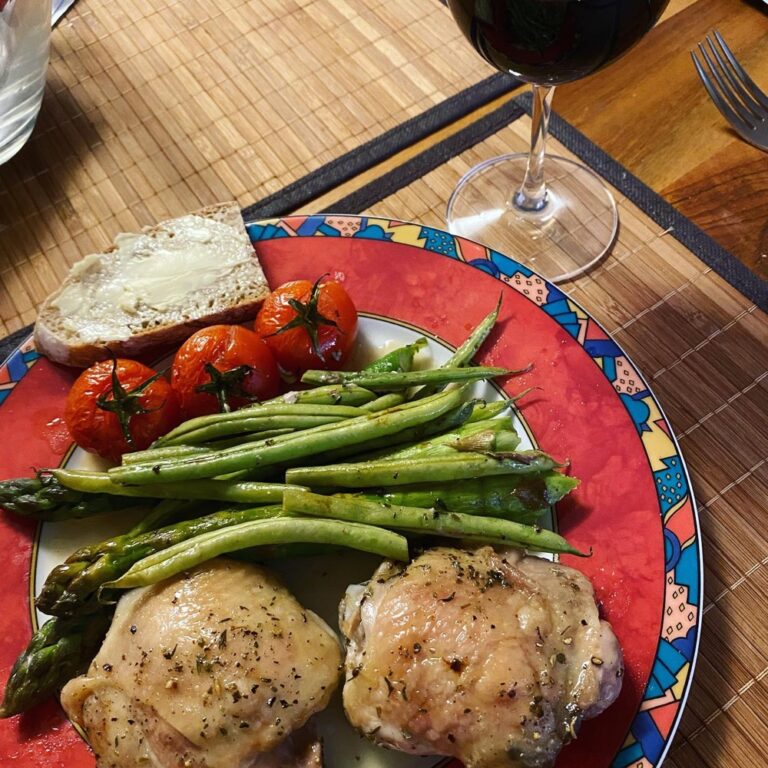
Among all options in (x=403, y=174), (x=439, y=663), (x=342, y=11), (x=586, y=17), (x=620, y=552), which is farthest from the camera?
(x=342, y=11)

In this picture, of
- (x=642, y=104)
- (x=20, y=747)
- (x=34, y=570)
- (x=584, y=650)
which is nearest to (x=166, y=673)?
(x=20, y=747)

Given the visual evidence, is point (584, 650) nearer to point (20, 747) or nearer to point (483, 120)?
point (20, 747)

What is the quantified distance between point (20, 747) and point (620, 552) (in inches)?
66.5

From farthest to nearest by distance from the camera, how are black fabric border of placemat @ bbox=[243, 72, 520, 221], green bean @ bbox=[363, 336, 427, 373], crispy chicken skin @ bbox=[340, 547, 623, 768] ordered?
1. black fabric border of placemat @ bbox=[243, 72, 520, 221]
2. green bean @ bbox=[363, 336, 427, 373]
3. crispy chicken skin @ bbox=[340, 547, 623, 768]

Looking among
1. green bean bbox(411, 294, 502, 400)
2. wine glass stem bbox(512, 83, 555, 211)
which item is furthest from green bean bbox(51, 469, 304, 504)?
wine glass stem bbox(512, 83, 555, 211)

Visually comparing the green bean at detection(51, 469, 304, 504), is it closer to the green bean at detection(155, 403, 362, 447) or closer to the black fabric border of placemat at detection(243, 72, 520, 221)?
the green bean at detection(155, 403, 362, 447)

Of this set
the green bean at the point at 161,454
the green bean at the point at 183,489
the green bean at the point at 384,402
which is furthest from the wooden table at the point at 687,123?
the green bean at the point at 161,454

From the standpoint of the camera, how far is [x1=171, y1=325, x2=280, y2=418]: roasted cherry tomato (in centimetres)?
226

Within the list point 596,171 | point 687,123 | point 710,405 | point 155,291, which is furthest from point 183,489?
point 687,123

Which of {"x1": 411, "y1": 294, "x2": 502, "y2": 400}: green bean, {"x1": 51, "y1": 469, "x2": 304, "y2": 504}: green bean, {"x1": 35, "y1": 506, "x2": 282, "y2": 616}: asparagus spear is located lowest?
{"x1": 35, "y1": 506, "x2": 282, "y2": 616}: asparagus spear

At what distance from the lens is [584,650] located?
5.56 feet

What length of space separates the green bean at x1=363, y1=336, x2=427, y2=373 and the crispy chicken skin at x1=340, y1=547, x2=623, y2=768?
0.70 metres

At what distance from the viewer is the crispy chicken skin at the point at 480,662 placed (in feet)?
5.27

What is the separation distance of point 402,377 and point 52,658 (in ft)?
4.11
